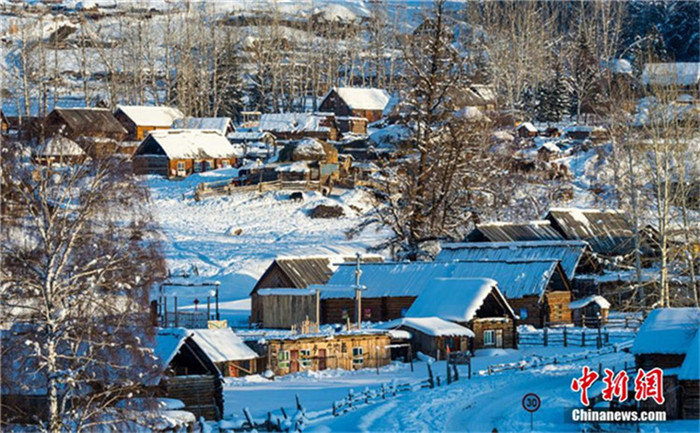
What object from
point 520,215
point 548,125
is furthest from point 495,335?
point 548,125

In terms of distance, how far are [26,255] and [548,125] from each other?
78691 millimetres

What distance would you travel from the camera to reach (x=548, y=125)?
3740 inches

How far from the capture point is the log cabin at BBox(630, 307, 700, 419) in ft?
83.7

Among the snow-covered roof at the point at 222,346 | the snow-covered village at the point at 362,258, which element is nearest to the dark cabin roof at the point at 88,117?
the snow-covered village at the point at 362,258

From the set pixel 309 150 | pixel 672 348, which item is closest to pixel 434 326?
pixel 672 348

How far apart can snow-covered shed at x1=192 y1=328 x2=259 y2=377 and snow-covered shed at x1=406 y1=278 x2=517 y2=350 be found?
24.4 ft

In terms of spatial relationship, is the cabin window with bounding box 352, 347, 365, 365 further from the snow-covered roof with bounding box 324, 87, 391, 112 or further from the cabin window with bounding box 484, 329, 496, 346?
the snow-covered roof with bounding box 324, 87, 391, 112

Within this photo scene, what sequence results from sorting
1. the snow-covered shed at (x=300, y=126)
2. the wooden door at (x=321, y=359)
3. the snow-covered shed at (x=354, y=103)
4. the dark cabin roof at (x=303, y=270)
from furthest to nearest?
the snow-covered shed at (x=354, y=103) → the snow-covered shed at (x=300, y=126) → the dark cabin roof at (x=303, y=270) → the wooden door at (x=321, y=359)

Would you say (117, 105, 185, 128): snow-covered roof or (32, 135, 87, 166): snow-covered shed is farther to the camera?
(117, 105, 185, 128): snow-covered roof

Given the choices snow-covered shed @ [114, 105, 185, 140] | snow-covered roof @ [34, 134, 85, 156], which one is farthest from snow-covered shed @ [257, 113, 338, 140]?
snow-covered roof @ [34, 134, 85, 156]

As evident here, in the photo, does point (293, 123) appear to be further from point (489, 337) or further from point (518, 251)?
point (489, 337)

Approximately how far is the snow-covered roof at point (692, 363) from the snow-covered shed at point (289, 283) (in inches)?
727

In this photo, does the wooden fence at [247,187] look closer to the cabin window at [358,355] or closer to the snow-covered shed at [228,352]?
the cabin window at [358,355]

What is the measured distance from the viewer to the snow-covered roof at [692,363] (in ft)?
83.0
